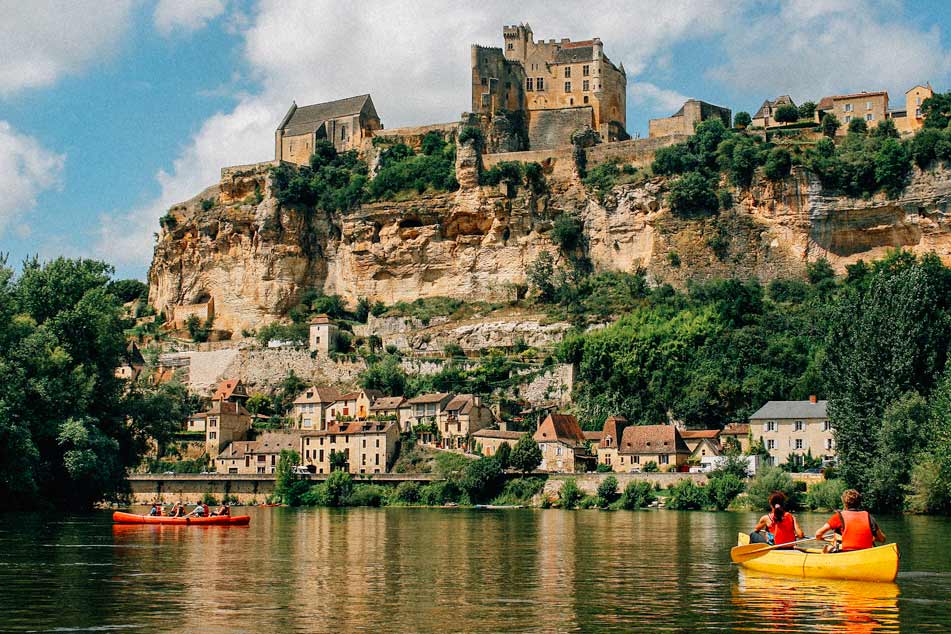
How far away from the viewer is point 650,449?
68938 millimetres

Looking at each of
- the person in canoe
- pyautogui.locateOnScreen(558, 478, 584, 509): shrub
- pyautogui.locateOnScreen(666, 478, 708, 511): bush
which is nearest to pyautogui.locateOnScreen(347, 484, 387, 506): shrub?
pyautogui.locateOnScreen(558, 478, 584, 509): shrub

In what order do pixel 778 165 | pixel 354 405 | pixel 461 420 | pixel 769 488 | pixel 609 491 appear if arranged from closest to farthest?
1. pixel 769 488
2. pixel 609 491
3. pixel 461 420
4. pixel 354 405
5. pixel 778 165

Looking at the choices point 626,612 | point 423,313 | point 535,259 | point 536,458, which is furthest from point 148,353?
point 626,612

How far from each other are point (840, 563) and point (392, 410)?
56.4 metres

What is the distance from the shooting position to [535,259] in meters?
94.5

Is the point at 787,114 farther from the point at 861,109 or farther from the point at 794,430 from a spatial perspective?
the point at 794,430

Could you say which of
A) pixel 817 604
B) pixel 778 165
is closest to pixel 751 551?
pixel 817 604

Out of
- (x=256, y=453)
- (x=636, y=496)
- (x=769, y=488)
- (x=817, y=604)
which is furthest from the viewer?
(x=256, y=453)

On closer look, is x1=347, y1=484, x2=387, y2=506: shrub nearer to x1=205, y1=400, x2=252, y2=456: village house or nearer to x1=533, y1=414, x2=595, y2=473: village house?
x1=533, y1=414, x2=595, y2=473: village house

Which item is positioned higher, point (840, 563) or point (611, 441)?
point (611, 441)

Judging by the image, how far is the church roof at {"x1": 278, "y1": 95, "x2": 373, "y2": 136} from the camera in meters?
108

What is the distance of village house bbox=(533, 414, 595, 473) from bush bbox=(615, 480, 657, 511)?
20.0ft

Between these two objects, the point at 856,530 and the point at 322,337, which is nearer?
the point at 856,530

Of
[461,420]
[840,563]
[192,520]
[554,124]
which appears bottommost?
[192,520]
